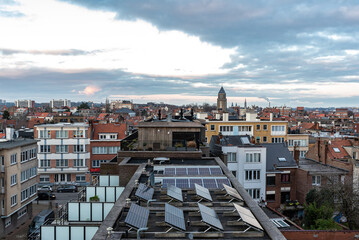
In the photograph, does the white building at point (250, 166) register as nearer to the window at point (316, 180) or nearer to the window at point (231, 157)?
the window at point (231, 157)

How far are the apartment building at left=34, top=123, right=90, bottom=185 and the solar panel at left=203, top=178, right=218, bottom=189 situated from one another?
39262 mm

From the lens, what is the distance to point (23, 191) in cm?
3612

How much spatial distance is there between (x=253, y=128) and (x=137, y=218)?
5929 centimetres

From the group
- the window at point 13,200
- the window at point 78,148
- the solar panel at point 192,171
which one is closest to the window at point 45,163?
the window at point 78,148

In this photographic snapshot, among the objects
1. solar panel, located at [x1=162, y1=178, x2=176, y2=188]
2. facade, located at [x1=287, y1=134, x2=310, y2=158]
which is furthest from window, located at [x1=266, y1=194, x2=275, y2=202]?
facade, located at [x1=287, y1=134, x2=310, y2=158]

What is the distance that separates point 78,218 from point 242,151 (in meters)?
24.4

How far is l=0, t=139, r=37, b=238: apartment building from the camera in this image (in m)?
32.4

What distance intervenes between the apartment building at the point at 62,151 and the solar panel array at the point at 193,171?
3619 cm

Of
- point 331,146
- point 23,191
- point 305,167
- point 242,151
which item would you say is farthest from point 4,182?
point 331,146

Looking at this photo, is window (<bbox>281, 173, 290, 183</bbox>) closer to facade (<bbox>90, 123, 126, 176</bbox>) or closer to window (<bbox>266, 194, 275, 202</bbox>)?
window (<bbox>266, 194, 275, 202</bbox>)

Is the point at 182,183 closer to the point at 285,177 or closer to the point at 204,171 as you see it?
the point at 204,171

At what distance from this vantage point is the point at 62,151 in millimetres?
53406

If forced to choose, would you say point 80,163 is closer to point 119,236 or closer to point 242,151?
point 242,151

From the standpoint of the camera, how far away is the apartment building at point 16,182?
3244 cm
